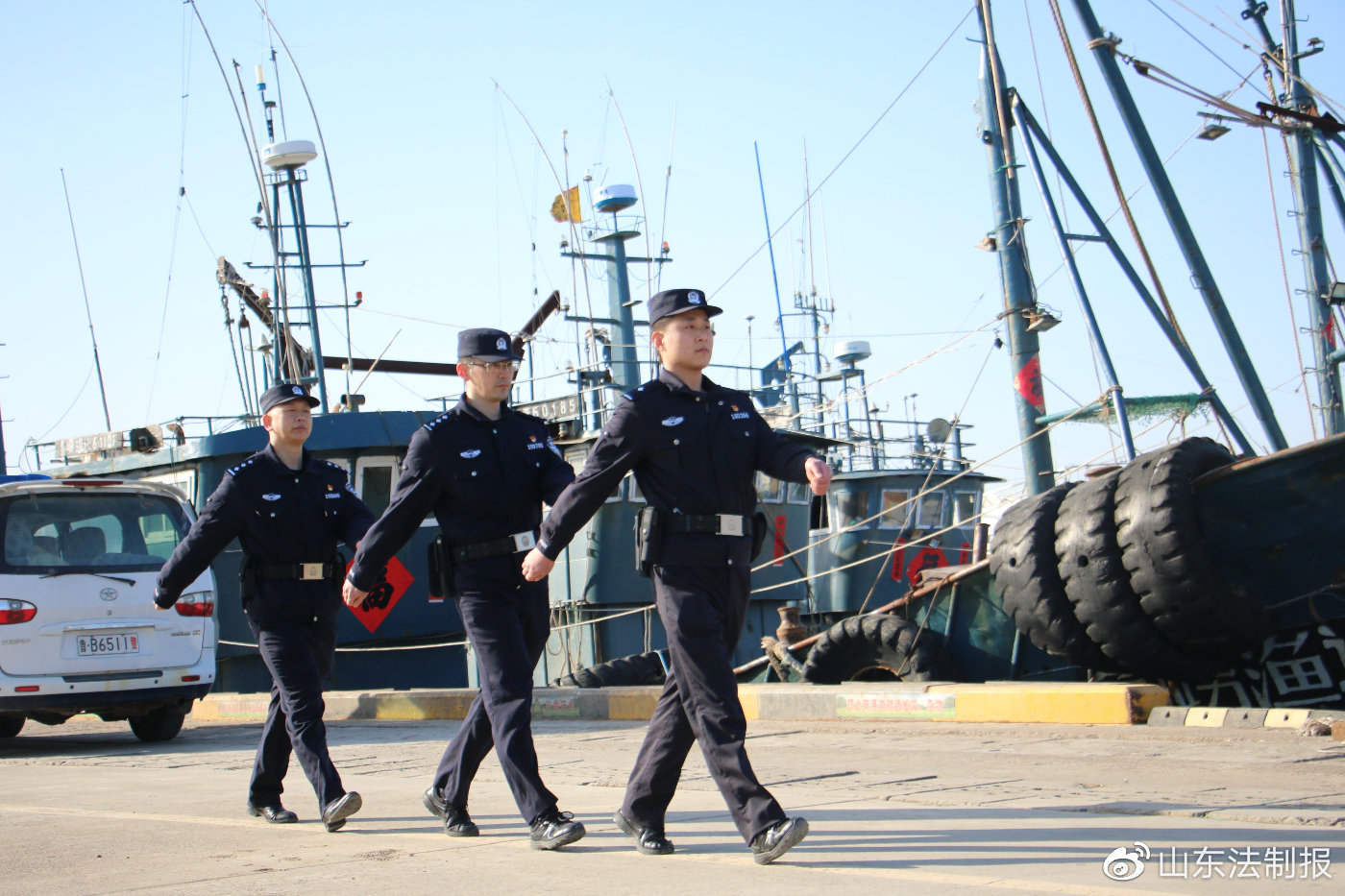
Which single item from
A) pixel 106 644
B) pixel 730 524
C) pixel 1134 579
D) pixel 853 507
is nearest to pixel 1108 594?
pixel 1134 579

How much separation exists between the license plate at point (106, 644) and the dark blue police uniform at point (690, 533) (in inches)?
248

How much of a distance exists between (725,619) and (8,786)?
5.22 metres

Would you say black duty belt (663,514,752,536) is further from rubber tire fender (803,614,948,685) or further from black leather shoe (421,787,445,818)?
rubber tire fender (803,614,948,685)

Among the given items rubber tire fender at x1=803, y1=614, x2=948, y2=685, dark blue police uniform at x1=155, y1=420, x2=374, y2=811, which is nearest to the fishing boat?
rubber tire fender at x1=803, y1=614, x2=948, y2=685

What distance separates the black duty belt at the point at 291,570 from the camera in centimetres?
561

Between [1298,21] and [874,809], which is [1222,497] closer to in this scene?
[874,809]

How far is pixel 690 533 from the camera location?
4.28m

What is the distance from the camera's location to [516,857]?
14.5ft

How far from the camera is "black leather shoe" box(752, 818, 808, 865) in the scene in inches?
154

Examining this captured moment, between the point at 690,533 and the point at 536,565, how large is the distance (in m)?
0.58

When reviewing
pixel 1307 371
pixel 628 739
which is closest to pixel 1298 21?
pixel 1307 371

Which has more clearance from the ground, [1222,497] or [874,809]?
[1222,497]

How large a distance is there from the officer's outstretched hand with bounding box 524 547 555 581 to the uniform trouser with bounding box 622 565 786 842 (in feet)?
1.28

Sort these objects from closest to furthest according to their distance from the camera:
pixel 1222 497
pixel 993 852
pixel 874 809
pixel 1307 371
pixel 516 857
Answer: pixel 993 852 < pixel 516 857 < pixel 874 809 < pixel 1222 497 < pixel 1307 371
